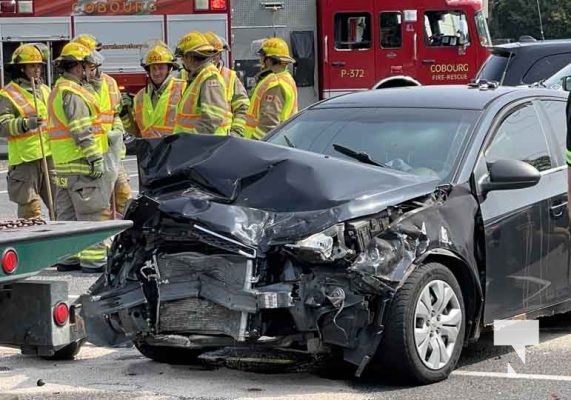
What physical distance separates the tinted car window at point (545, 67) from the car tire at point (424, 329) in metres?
7.06

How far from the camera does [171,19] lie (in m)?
20.9

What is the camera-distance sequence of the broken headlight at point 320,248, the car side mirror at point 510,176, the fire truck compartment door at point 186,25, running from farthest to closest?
1. the fire truck compartment door at point 186,25
2. the car side mirror at point 510,176
3. the broken headlight at point 320,248

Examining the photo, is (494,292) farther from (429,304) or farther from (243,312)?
(243,312)

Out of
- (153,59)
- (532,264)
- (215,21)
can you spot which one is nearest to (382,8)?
(215,21)

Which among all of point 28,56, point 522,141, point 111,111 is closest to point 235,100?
point 111,111

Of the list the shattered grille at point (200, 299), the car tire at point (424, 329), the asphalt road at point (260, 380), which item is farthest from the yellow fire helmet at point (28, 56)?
the car tire at point (424, 329)

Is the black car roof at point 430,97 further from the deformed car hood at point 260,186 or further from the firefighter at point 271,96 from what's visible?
the firefighter at point 271,96

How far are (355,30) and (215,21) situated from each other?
269cm

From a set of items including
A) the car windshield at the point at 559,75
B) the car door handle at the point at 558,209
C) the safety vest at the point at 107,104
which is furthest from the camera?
the car windshield at the point at 559,75

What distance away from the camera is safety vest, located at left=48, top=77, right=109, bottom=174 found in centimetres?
953

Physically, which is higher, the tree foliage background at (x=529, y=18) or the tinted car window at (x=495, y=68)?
the tree foliage background at (x=529, y=18)

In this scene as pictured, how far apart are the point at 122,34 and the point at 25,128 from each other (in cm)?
1086

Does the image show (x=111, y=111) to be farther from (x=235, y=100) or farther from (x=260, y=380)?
(x=260, y=380)

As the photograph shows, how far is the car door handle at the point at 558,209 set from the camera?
6.77 m
